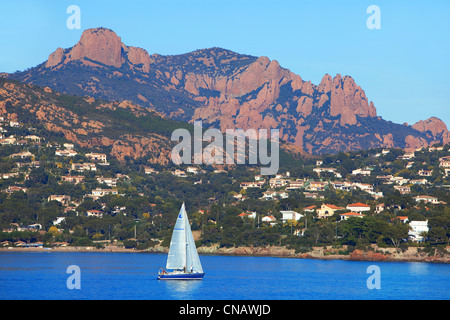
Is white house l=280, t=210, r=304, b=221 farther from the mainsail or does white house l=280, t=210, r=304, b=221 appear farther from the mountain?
the mountain

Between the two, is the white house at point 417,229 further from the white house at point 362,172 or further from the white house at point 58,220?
the white house at point 362,172

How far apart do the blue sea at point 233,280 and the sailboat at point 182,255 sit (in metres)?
0.75

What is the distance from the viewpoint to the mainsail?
59500 mm

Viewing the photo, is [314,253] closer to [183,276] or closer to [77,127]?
[183,276]

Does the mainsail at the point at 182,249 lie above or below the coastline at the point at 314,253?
above

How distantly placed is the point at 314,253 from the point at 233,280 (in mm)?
31420

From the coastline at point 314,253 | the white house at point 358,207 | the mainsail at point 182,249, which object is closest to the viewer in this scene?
the mainsail at point 182,249

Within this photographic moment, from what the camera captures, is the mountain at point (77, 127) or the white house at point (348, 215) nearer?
the white house at point (348, 215)

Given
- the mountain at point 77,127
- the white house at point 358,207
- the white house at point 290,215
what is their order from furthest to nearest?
the mountain at point 77,127 < the white house at point 358,207 < the white house at point 290,215

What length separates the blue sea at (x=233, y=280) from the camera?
2242 inches

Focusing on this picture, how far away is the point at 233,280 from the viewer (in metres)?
66.2

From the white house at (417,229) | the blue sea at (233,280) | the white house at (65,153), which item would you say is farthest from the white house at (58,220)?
the white house at (417,229)

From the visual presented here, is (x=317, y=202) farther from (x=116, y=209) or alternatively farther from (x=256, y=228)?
(x=116, y=209)
